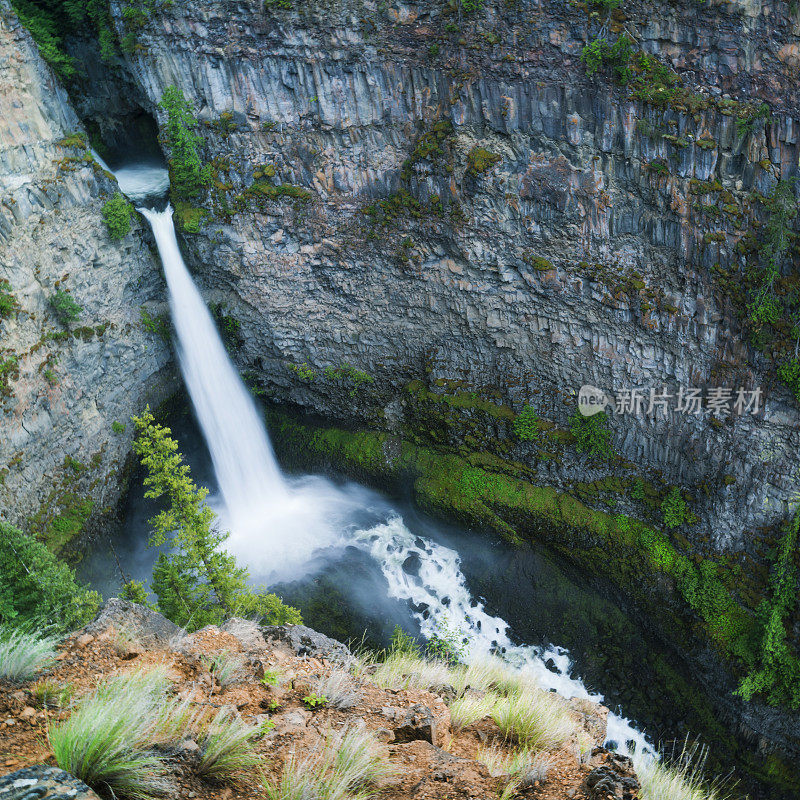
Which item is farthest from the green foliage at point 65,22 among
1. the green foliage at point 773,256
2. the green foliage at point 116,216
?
the green foliage at point 773,256

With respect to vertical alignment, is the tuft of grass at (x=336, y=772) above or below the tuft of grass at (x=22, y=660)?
below

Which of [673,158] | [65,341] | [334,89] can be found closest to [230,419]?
[65,341]

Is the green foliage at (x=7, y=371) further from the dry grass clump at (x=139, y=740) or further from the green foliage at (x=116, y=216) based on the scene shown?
the dry grass clump at (x=139, y=740)

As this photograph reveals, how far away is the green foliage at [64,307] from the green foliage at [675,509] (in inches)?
773

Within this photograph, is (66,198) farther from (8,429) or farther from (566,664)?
(566,664)

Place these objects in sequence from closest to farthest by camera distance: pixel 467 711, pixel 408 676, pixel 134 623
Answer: pixel 467 711
pixel 134 623
pixel 408 676

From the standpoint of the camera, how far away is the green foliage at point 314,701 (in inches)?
277

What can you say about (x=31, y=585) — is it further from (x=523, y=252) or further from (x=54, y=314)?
(x=523, y=252)

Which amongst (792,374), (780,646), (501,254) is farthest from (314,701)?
(501,254)

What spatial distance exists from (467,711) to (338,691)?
5.30ft

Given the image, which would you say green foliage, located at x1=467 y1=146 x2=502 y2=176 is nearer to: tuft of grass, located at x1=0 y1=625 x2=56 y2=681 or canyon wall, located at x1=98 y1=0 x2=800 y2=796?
canyon wall, located at x1=98 y1=0 x2=800 y2=796

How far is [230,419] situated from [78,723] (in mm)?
19211

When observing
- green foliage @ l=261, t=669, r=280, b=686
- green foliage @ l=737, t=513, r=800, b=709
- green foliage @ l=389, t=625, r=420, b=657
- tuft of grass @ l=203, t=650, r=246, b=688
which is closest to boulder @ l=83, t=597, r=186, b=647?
tuft of grass @ l=203, t=650, r=246, b=688

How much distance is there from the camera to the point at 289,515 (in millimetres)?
22375
